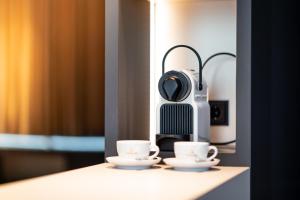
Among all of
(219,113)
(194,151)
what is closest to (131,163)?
(194,151)

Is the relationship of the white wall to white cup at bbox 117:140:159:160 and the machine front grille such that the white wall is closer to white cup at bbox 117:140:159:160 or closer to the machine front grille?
the machine front grille

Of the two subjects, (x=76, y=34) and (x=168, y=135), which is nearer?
(x=168, y=135)

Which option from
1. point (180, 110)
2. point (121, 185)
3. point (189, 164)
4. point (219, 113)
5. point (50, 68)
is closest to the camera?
point (121, 185)

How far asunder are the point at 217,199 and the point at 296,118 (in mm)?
487

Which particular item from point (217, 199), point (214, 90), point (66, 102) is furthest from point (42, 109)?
point (217, 199)

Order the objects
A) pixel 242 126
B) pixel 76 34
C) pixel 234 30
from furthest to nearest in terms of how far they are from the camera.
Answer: pixel 76 34 → pixel 234 30 → pixel 242 126

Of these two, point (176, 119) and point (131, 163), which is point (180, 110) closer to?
point (176, 119)

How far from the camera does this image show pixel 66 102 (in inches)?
82.7

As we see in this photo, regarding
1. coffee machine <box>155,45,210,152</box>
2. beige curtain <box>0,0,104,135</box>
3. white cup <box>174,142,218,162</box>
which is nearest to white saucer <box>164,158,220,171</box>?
white cup <box>174,142,218,162</box>

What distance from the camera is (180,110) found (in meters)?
1.24

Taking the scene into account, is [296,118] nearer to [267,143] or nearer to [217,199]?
[267,143]

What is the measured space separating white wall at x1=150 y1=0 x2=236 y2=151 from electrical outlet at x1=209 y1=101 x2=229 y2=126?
0.04 ft

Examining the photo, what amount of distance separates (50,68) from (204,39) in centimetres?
96

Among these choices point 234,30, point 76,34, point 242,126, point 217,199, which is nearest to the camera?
point 217,199
